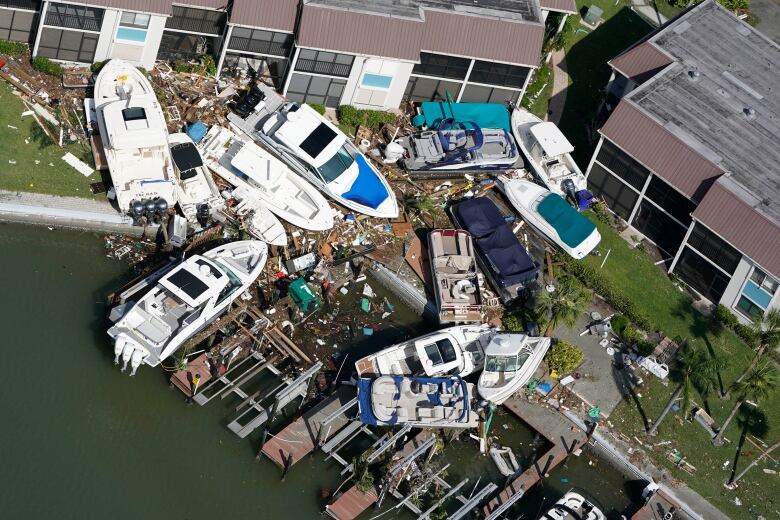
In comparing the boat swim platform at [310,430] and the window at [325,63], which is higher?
the window at [325,63]

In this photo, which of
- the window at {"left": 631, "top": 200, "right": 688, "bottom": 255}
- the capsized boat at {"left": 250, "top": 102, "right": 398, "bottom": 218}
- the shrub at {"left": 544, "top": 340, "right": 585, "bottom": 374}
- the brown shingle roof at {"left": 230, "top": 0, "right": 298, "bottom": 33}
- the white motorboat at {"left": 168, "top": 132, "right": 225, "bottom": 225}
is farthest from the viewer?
the window at {"left": 631, "top": 200, "right": 688, "bottom": 255}

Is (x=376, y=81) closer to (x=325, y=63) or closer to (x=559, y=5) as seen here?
(x=325, y=63)

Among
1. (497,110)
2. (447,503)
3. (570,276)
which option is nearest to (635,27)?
(497,110)

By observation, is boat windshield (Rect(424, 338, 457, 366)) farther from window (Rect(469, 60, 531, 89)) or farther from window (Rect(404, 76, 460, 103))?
window (Rect(469, 60, 531, 89))

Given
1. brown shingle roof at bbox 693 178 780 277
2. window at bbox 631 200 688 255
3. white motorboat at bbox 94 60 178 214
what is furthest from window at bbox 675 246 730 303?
white motorboat at bbox 94 60 178 214

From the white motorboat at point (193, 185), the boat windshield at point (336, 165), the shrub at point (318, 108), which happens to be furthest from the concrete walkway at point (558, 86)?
the white motorboat at point (193, 185)

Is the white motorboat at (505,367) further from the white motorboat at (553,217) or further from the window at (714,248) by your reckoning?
the window at (714,248)

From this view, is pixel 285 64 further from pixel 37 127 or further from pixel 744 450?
pixel 744 450
